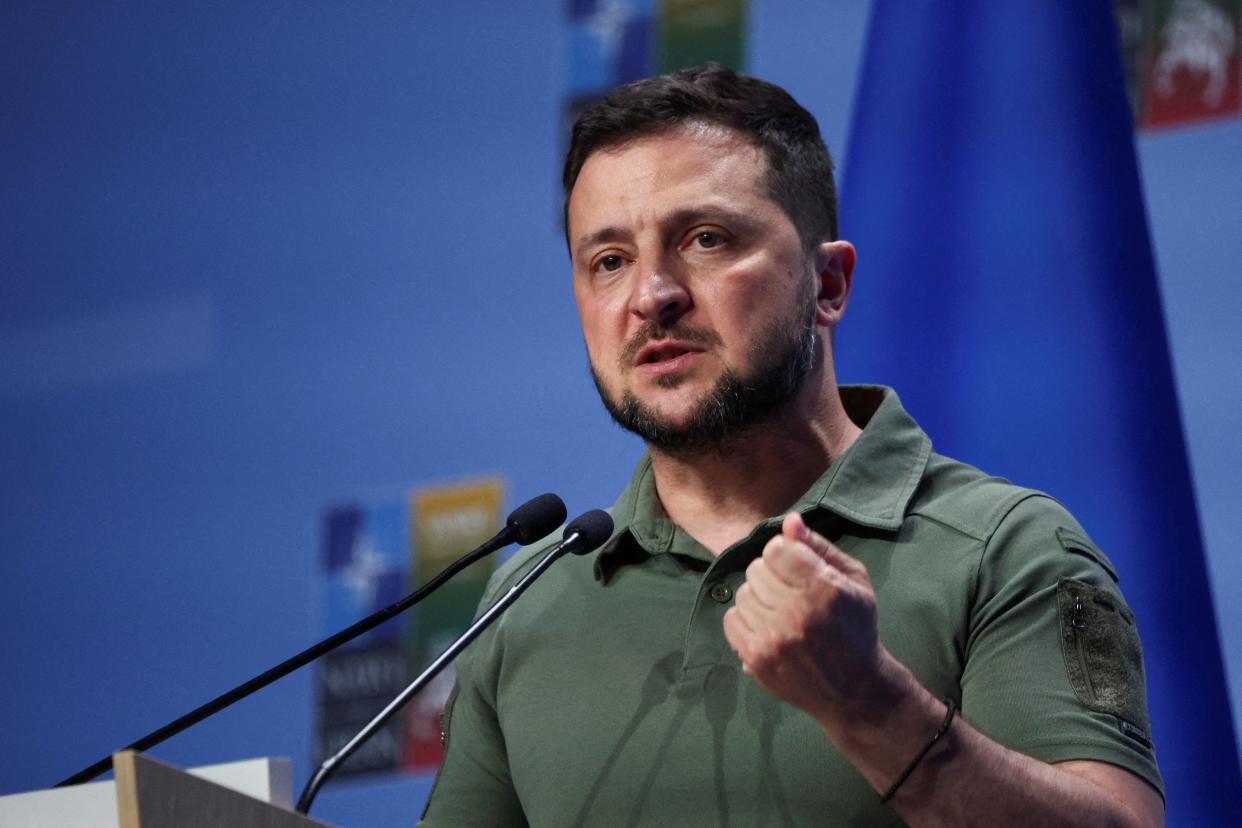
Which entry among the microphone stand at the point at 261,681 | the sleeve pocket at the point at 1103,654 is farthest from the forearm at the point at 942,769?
the microphone stand at the point at 261,681

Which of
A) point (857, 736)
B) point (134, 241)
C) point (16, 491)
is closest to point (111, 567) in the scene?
point (16, 491)

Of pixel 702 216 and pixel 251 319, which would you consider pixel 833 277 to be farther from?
pixel 251 319

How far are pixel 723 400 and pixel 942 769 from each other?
0.57m

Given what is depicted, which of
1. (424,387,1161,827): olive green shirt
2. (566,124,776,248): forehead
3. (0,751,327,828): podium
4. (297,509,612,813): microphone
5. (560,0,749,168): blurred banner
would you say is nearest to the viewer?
(0,751,327,828): podium

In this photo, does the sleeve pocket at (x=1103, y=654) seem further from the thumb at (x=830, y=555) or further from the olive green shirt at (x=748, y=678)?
the thumb at (x=830, y=555)

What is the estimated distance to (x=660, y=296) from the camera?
188 cm

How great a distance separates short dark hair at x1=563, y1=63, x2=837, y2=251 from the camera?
1996 mm

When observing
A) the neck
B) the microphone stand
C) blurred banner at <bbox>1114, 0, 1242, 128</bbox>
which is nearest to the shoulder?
the neck

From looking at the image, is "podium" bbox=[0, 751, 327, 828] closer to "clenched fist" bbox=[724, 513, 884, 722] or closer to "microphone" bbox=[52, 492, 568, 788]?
"microphone" bbox=[52, 492, 568, 788]

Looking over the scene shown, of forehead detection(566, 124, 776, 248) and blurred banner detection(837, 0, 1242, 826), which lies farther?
blurred banner detection(837, 0, 1242, 826)

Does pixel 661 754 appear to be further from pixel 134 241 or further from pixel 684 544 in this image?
pixel 134 241

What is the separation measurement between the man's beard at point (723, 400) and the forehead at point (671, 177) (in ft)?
0.50

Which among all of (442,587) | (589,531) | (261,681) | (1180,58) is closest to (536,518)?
(589,531)

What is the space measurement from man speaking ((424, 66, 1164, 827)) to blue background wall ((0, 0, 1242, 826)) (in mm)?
673
